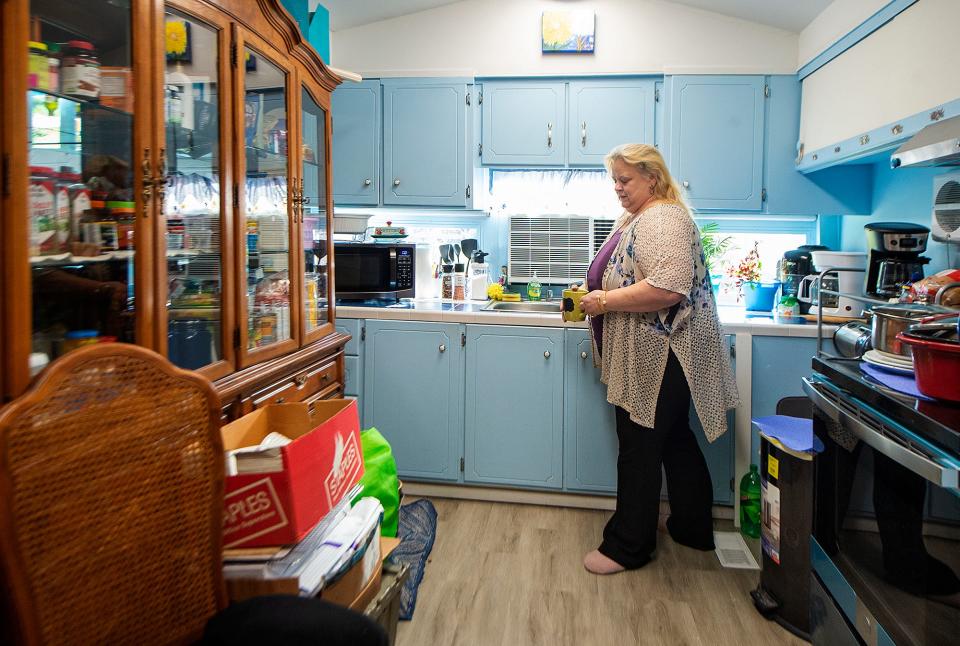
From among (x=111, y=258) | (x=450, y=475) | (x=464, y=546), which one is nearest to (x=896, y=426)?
(x=111, y=258)

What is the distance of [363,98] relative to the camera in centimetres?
354

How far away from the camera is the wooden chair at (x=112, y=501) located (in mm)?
999

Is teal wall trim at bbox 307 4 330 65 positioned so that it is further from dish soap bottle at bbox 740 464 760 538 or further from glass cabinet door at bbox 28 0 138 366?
dish soap bottle at bbox 740 464 760 538

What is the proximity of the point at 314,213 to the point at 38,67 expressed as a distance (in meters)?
1.26

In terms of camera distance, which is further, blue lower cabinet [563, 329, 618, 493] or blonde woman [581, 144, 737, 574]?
blue lower cabinet [563, 329, 618, 493]

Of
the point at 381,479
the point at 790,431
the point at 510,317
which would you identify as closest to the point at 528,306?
the point at 510,317

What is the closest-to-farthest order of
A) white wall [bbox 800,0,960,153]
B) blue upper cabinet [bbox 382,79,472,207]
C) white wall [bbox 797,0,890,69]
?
white wall [bbox 800,0,960,153] < white wall [bbox 797,0,890,69] < blue upper cabinet [bbox 382,79,472,207]

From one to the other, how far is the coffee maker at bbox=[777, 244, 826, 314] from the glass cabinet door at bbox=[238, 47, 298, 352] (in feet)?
7.66

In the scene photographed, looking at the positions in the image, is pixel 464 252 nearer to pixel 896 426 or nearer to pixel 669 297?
pixel 669 297

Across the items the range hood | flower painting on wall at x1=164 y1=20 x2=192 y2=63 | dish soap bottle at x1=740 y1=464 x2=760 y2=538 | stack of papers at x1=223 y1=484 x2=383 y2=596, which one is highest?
flower painting on wall at x1=164 y1=20 x2=192 y2=63

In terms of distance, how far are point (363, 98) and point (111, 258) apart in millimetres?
2346

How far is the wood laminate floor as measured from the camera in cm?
211

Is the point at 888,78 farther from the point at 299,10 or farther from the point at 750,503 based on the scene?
Result: the point at 299,10

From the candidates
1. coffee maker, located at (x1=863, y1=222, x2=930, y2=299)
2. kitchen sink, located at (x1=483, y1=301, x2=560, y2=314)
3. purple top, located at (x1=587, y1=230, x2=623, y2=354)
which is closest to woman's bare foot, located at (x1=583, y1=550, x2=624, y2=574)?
purple top, located at (x1=587, y1=230, x2=623, y2=354)
